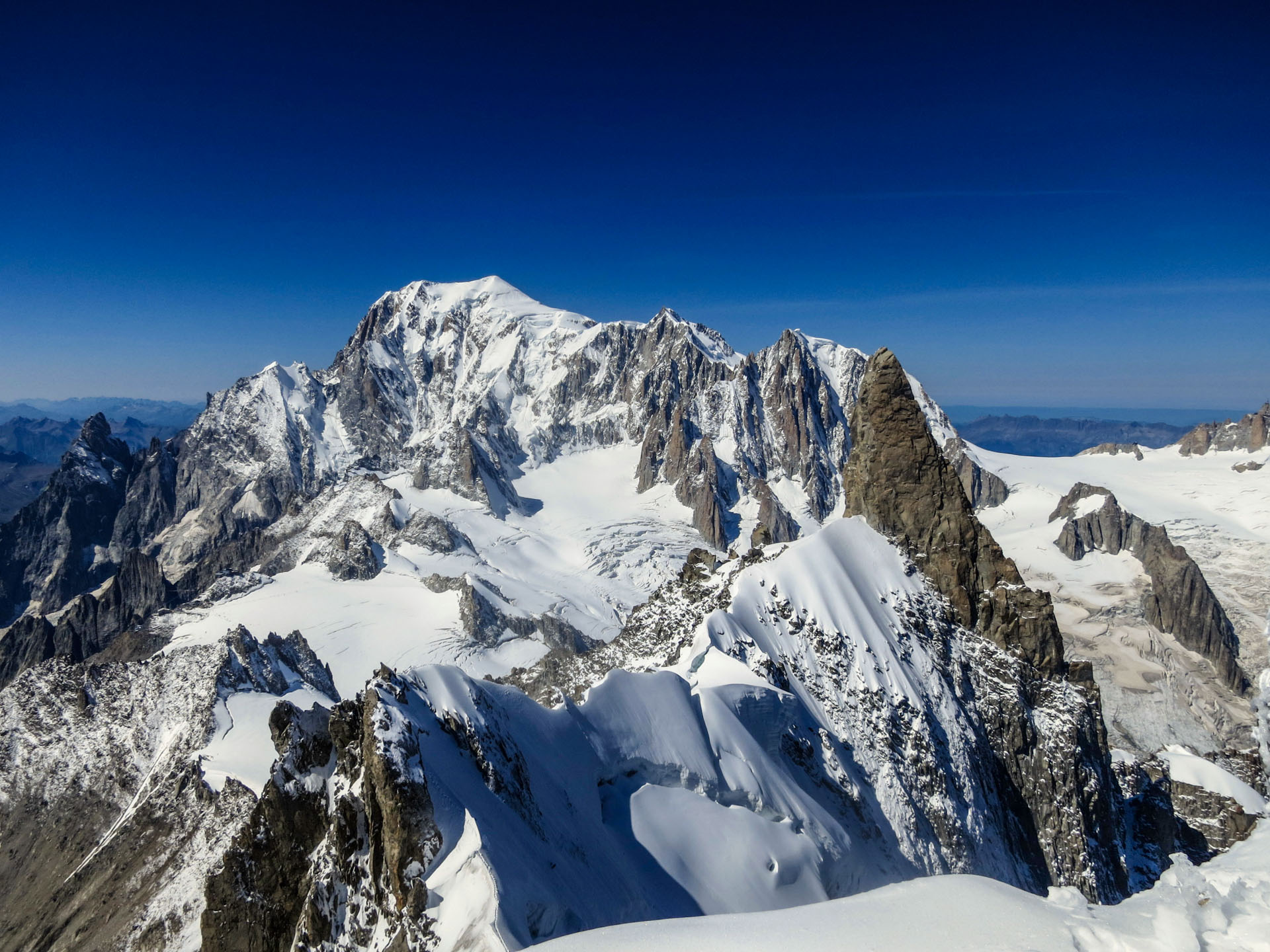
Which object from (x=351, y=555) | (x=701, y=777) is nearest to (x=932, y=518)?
(x=701, y=777)

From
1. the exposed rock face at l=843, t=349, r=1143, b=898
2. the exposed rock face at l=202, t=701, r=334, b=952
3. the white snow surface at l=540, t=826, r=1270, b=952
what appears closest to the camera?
the white snow surface at l=540, t=826, r=1270, b=952

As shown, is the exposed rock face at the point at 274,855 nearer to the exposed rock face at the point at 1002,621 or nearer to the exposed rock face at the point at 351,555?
the exposed rock face at the point at 1002,621

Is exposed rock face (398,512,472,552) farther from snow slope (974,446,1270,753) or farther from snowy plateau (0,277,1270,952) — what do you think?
snow slope (974,446,1270,753)

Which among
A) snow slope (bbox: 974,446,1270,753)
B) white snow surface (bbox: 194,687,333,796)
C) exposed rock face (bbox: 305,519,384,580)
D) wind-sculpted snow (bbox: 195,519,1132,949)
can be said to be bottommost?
snow slope (bbox: 974,446,1270,753)

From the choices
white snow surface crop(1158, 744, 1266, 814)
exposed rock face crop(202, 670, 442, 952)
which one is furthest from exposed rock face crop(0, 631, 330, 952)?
white snow surface crop(1158, 744, 1266, 814)

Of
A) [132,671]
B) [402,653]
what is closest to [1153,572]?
[402,653]
